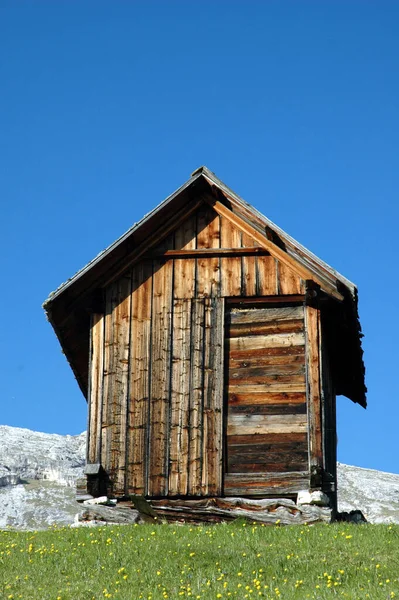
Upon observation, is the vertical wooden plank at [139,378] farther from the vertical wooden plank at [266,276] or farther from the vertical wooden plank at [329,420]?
the vertical wooden plank at [329,420]

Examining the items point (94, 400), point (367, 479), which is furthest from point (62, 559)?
point (367, 479)

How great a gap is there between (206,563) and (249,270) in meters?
7.44

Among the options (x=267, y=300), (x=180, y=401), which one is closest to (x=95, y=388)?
(x=180, y=401)

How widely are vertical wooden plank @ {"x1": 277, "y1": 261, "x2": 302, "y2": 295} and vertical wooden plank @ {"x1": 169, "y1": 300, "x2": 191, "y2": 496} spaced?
1949mm

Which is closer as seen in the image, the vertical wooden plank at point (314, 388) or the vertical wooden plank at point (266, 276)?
the vertical wooden plank at point (314, 388)

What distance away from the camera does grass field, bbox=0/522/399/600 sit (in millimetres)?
12586

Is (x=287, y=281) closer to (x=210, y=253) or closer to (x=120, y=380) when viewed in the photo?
(x=210, y=253)

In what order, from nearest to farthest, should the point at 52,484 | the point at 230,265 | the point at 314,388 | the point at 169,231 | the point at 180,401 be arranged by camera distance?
the point at 314,388, the point at 180,401, the point at 230,265, the point at 169,231, the point at 52,484

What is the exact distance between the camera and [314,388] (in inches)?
746

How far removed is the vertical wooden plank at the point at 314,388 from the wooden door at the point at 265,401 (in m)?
0.15

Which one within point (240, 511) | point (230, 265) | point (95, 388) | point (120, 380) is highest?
point (230, 265)

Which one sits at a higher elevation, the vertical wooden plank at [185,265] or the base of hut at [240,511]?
the vertical wooden plank at [185,265]

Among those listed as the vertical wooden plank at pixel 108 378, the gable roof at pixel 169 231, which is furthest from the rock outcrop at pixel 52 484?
the vertical wooden plank at pixel 108 378

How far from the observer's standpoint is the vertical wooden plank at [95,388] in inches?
774
